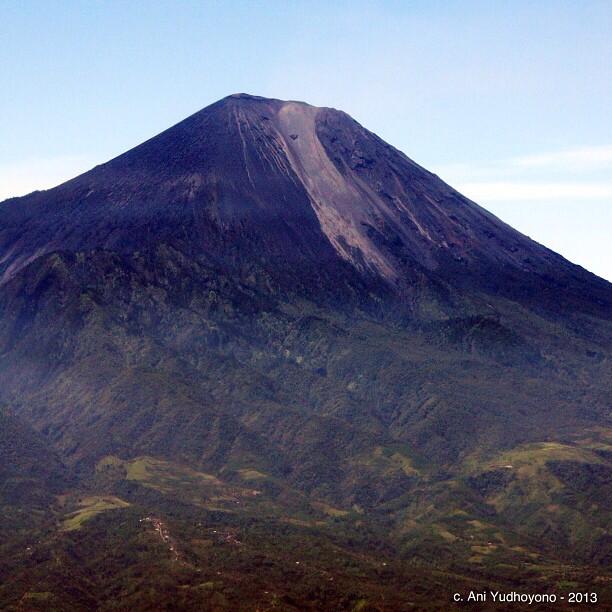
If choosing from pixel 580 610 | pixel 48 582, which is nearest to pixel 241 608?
pixel 48 582

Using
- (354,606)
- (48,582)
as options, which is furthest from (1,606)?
(354,606)

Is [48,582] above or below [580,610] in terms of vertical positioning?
above

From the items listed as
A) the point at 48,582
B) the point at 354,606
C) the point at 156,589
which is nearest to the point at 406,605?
the point at 354,606

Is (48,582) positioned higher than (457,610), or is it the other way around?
(48,582)

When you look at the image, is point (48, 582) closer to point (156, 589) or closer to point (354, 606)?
point (156, 589)

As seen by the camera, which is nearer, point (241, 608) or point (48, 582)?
point (241, 608)

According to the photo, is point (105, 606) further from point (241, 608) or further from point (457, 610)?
point (457, 610)

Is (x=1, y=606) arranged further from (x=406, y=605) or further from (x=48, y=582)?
(x=406, y=605)

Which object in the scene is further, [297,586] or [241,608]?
[297,586]
